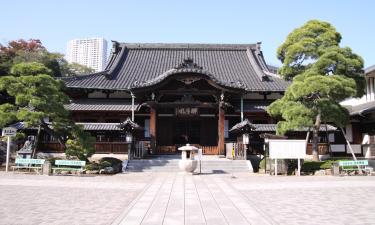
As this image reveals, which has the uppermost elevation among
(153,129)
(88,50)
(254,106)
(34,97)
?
(88,50)

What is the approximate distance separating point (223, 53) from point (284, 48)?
14.1m

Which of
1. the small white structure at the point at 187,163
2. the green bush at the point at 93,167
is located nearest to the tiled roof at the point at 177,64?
the small white structure at the point at 187,163

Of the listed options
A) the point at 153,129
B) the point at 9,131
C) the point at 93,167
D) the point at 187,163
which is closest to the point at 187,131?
the point at 153,129

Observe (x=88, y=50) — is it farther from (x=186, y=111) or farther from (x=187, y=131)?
(x=186, y=111)

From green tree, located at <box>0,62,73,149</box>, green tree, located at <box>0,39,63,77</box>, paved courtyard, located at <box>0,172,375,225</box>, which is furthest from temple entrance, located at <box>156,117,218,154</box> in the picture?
green tree, located at <box>0,39,63,77</box>

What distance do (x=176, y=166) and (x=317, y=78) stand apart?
1027 centimetres

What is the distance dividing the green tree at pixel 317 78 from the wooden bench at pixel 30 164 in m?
14.9

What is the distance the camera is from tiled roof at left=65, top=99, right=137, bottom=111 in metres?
27.0

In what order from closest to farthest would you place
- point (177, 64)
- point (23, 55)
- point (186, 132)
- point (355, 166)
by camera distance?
1. point (355, 166)
2. point (186, 132)
3. point (177, 64)
4. point (23, 55)

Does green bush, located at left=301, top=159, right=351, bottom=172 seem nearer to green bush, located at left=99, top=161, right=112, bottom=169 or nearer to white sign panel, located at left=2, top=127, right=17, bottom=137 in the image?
green bush, located at left=99, top=161, right=112, bottom=169

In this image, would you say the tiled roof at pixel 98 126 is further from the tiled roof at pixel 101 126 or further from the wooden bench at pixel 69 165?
the wooden bench at pixel 69 165

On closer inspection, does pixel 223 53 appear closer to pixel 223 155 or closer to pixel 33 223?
pixel 223 155

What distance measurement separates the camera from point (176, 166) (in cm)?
2205

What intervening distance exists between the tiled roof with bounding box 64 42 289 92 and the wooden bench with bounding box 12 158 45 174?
28.4 ft
